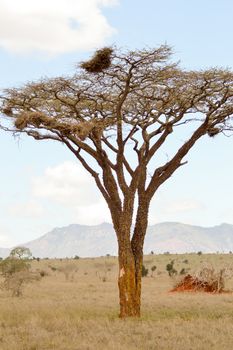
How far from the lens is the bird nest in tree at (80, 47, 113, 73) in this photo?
17594 mm

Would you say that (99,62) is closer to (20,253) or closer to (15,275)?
(15,275)

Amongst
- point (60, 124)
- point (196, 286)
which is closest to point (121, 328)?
point (60, 124)

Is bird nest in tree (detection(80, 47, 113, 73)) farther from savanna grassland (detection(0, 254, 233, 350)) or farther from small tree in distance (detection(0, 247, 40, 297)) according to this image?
small tree in distance (detection(0, 247, 40, 297))

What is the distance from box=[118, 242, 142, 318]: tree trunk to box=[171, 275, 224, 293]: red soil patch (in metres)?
14.6

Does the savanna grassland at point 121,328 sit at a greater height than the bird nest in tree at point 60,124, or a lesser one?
lesser

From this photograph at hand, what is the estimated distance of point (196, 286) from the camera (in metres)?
34.0

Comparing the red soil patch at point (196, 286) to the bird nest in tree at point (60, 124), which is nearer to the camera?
the bird nest in tree at point (60, 124)

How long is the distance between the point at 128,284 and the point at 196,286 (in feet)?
50.9

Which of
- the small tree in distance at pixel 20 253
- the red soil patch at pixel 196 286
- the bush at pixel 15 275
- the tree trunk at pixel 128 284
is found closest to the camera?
the tree trunk at pixel 128 284

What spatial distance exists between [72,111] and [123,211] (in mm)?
4036

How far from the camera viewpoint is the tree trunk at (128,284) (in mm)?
19156

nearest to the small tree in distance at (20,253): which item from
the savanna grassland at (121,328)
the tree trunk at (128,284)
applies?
the savanna grassland at (121,328)

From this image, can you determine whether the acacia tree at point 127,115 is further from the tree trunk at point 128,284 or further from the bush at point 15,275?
the bush at point 15,275

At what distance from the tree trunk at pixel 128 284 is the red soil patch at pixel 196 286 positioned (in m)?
14.6
